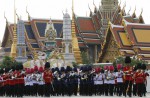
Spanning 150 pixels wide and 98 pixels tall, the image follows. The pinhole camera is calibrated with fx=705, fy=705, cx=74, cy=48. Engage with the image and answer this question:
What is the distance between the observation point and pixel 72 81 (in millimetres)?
31359

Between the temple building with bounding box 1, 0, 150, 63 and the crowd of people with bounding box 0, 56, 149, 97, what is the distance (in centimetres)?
3230

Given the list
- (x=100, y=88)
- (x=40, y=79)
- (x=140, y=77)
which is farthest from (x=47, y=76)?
(x=140, y=77)

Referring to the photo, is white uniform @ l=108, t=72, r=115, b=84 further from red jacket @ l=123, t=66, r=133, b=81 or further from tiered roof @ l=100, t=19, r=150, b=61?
tiered roof @ l=100, t=19, r=150, b=61

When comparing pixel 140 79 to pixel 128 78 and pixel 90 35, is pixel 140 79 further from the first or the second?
pixel 90 35

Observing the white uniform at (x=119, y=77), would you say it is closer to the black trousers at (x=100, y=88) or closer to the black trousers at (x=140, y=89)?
the black trousers at (x=140, y=89)

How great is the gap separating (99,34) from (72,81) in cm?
5145

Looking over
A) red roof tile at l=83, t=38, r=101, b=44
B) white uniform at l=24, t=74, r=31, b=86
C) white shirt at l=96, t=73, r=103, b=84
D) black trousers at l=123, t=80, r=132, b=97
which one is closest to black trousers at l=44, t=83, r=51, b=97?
white uniform at l=24, t=74, r=31, b=86

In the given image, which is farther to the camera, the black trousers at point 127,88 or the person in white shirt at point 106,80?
the person in white shirt at point 106,80

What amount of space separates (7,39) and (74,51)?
1852cm

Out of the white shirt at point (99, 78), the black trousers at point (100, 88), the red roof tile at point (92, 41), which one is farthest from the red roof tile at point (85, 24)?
the white shirt at point (99, 78)

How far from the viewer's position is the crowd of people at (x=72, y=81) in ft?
94.1

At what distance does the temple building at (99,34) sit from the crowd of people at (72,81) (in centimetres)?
3230

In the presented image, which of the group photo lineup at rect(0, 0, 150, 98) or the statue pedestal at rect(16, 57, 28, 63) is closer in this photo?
the group photo lineup at rect(0, 0, 150, 98)

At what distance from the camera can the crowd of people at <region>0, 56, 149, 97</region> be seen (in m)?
28.7
